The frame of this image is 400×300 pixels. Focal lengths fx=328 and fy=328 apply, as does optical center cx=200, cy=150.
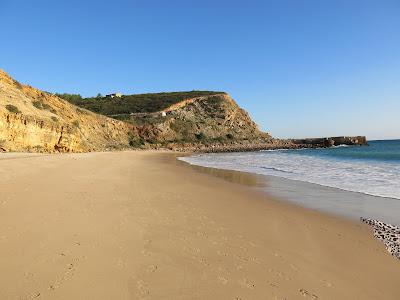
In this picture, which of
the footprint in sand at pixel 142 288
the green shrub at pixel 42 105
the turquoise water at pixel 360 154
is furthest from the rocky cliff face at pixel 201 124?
the footprint in sand at pixel 142 288

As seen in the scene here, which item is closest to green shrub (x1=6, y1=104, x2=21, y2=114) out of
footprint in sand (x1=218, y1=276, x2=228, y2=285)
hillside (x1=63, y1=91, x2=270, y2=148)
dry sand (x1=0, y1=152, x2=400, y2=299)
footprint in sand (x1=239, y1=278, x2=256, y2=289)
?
dry sand (x1=0, y1=152, x2=400, y2=299)

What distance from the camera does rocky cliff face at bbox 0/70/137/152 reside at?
27.4 m

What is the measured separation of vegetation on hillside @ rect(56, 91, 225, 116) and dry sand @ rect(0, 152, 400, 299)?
248 feet

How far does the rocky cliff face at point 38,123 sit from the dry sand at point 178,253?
71.9 feet

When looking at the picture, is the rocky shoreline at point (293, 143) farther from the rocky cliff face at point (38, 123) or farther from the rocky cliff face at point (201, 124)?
the rocky cliff face at point (38, 123)

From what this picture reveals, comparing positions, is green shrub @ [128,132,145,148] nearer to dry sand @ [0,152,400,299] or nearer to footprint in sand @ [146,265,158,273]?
dry sand @ [0,152,400,299]

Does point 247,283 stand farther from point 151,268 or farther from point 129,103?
point 129,103

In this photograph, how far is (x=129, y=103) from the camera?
92.3m

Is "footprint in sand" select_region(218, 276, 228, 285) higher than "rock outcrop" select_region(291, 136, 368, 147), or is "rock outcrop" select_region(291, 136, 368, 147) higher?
"rock outcrop" select_region(291, 136, 368, 147)

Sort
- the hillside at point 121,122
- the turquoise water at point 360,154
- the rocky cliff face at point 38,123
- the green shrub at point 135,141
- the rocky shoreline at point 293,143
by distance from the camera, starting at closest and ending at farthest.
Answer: the rocky cliff face at point 38,123, the hillside at point 121,122, the turquoise water at point 360,154, the green shrub at point 135,141, the rocky shoreline at point 293,143

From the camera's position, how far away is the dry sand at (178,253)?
12.5 feet

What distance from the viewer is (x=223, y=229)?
6395mm

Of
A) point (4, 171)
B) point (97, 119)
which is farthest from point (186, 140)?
point (4, 171)

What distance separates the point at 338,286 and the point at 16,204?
260 inches
